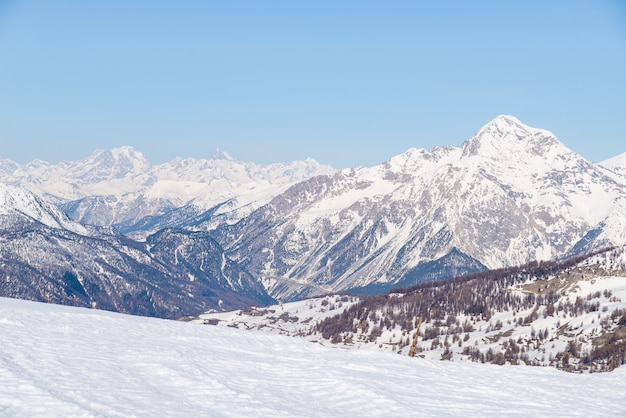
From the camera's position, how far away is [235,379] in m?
41.0

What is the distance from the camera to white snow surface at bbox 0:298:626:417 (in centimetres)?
3422

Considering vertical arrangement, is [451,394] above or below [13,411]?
above

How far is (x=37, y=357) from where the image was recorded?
40375 mm

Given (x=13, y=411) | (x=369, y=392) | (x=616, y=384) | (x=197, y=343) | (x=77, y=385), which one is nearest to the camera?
(x=13, y=411)

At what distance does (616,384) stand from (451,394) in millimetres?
14766

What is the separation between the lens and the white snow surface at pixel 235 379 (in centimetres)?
3422

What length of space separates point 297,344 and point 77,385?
2370 centimetres

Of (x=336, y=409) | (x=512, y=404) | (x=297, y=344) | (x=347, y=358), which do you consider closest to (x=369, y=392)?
(x=336, y=409)

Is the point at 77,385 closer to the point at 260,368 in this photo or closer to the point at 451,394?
the point at 260,368

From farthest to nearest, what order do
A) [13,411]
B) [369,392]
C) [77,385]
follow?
[369,392] < [77,385] < [13,411]

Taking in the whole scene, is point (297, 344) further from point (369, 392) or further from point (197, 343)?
point (369, 392)

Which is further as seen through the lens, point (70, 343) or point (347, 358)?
point (347, 358)

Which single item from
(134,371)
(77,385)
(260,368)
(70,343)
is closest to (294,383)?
(260,368)

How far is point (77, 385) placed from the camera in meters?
35.4
